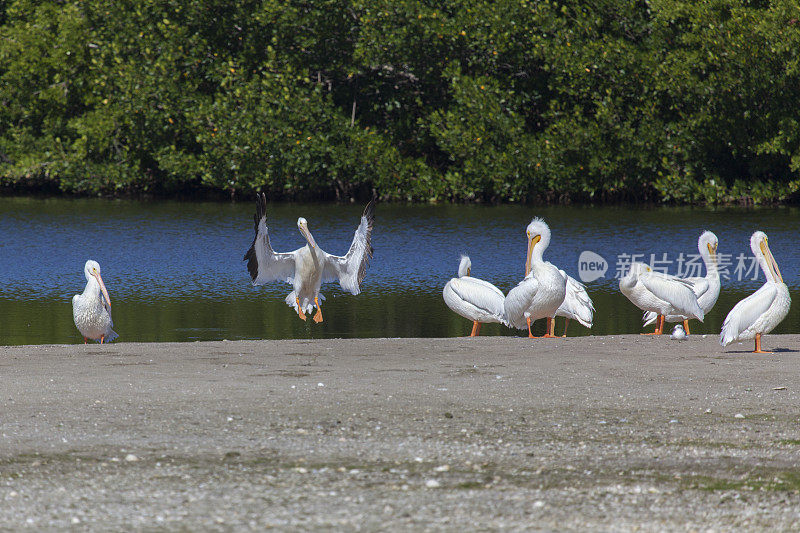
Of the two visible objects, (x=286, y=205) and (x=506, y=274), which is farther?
(x=286, y=205)

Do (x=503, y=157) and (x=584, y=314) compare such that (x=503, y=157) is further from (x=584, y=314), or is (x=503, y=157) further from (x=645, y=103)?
(x=584, y=314)

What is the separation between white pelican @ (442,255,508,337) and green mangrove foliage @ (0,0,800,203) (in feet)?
59.4

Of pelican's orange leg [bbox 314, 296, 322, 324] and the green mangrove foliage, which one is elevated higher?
the green mangrove foliage

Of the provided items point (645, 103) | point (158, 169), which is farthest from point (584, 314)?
point (158, 169)

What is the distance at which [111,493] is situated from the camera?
5.41 metres

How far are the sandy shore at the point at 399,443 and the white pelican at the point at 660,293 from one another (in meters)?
2.24

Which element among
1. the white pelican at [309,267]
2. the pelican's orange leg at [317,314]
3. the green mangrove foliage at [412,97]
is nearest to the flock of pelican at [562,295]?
the white pelican at [309,267]

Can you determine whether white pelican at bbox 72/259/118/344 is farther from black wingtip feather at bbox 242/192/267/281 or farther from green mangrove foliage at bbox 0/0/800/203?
green mangrove foliage at bbox 0/0/800/203

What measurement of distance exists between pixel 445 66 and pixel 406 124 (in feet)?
9.77

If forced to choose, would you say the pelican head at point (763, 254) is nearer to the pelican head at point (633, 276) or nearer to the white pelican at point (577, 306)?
the pelican head at point (633, 276)

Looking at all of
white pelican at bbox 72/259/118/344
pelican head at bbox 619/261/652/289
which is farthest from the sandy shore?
pelican head at bbox 619/261/652/289

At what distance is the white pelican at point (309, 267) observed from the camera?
13.6 meters

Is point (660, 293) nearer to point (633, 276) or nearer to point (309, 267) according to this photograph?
point (633, 276)

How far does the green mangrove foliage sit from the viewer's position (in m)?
30.9
